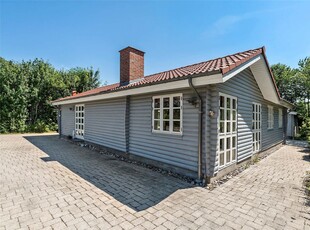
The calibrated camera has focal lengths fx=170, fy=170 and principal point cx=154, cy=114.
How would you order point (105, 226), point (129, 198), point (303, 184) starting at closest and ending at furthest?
point (105, 226), point (129, 198), point (303, 184)

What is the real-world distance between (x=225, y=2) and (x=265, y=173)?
619cm

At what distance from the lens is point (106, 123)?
8.48 metres

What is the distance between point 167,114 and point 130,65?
14.1ft

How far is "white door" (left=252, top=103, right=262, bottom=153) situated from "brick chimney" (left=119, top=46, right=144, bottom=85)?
224 inches

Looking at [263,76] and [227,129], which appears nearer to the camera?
[227,129]

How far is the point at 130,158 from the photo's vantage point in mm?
6922

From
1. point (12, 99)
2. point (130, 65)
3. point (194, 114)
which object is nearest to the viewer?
point (194, 114)

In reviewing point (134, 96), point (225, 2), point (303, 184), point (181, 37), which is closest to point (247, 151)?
point (303, 184)

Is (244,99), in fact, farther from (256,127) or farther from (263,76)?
(256,127)

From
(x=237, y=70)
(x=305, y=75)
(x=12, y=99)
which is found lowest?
(x=237, y=70)

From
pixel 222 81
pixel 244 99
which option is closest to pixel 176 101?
pixel 222 81

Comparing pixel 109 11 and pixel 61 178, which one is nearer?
A: pixel 61 178

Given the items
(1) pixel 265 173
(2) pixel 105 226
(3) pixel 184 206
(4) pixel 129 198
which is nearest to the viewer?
(2) pixel 105 226

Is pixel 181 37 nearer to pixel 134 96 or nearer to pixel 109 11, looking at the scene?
pixel 109 11
